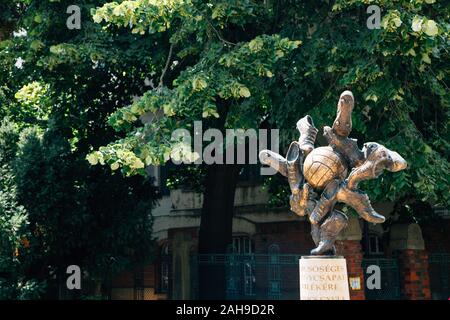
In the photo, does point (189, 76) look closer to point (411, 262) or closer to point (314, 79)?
point (314, 79)

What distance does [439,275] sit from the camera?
2177 cm

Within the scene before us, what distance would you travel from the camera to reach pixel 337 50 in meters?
16.2

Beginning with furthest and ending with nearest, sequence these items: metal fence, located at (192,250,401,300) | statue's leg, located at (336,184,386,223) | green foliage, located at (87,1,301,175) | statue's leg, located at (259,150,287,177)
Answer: metal fence, located at (192,250,401,300)
green foliage, located at (87,1,301,175)
statue's leg, located at (259,150,287,177)
statue's leg, located at (336,184,386,223)

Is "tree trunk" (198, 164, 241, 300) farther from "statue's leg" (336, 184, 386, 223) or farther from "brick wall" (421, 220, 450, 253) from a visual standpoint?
"statue's leg" (336, 184, 386, 223)

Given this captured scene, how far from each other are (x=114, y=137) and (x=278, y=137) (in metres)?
4.97

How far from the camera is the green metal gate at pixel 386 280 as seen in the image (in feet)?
62.9

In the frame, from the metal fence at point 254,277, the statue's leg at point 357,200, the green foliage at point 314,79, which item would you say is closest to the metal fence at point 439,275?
the metal fence at point 254,277

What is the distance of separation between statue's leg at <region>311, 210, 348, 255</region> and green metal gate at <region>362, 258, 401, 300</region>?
8134 millimetres

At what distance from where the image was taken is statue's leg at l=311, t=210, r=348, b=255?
36.8 feet

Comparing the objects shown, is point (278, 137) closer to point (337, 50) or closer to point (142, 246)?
point (337, 50)

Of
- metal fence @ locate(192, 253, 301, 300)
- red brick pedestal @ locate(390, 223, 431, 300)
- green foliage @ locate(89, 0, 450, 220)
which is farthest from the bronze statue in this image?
metal fence @ locate(192, 253, 301, 300)

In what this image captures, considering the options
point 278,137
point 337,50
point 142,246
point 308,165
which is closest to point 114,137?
point 142,246

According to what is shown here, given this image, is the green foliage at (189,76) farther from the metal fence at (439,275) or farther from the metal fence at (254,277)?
the metal fence at (439,275)

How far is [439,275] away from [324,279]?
459 inches
